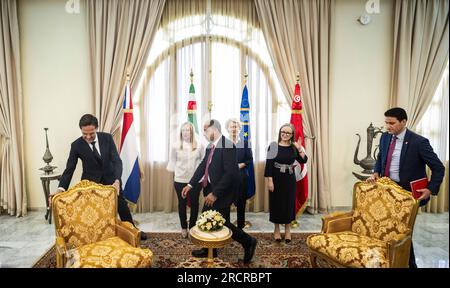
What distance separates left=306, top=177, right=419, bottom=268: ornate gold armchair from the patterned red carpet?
17.6 inches

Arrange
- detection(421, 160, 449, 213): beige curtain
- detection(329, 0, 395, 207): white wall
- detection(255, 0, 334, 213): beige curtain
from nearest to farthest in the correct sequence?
detection(255, 0, 334, 213): beige curtain, detection(329, 0, 395, 207): white wall, detection(421, 160, 449, 213): beige curtain

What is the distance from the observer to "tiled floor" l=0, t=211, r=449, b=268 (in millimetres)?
3053

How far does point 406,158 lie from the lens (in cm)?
272

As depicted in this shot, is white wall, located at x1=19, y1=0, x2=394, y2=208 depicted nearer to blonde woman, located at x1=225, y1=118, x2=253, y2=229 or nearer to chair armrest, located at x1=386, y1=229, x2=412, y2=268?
blonde woman, located at x1=225, y1=118, x2=253, y2=229

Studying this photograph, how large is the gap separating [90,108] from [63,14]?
138 cm

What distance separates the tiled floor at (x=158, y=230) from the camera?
3.05 m

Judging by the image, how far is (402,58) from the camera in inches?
169

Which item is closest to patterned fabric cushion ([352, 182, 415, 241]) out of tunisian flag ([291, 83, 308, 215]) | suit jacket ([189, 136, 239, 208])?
suit jacket ([189, 136, 239, 208])

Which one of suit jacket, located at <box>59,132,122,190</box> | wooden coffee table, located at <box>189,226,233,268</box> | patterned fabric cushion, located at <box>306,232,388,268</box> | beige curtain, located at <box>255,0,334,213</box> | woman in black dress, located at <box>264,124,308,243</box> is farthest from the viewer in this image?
beige curtain, located at <box>255,0,334,213</box>

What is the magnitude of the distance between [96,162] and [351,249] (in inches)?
98.4

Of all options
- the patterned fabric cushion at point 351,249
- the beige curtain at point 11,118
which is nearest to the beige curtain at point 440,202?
the patterned fabric cushion at point 351,249
